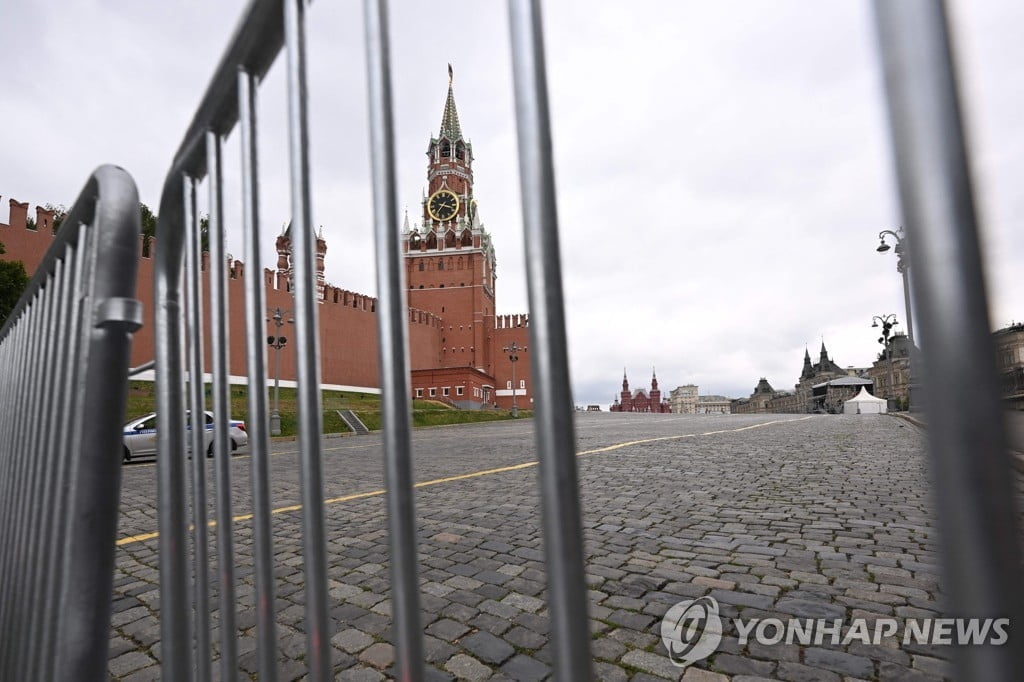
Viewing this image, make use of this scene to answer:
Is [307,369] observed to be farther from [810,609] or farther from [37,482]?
[810,609]

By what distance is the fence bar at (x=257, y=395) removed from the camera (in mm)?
1191

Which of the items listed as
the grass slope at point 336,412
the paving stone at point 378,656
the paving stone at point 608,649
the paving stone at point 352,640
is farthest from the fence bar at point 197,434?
the grass slope at point 336,412

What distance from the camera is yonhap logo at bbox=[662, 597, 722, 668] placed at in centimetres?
242

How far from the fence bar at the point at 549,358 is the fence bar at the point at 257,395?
2.39 ft

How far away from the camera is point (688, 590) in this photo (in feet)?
10.3

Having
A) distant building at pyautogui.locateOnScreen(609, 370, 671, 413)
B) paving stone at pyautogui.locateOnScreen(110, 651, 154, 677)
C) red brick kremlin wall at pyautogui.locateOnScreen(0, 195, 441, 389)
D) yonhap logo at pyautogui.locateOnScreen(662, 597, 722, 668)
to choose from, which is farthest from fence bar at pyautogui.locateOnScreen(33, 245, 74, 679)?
distant building at pyautogui.locateOnScreen(609, 370, 671, 413)

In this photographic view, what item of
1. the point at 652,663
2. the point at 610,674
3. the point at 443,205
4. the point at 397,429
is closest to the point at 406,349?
the point at 397,429

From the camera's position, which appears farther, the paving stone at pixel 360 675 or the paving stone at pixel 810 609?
the paving stone at pixel 810 609

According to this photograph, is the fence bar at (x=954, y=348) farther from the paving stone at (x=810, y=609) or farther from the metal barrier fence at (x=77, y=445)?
the paving stone at (x=810, y=609)

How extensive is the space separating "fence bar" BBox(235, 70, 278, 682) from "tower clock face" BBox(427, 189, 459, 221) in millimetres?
65472

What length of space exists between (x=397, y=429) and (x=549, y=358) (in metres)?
0.28

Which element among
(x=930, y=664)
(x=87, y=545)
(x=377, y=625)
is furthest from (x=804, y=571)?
(x=87, y=545)

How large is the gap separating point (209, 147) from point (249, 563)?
10.9ft

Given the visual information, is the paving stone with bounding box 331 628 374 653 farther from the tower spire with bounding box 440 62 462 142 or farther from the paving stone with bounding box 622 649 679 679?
the tower spire with bounding box 440 62 462 142
